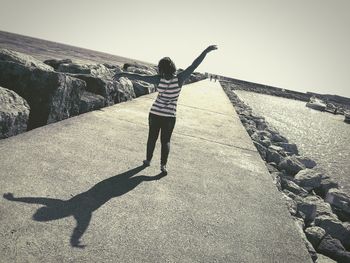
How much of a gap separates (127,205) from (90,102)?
3.51 m

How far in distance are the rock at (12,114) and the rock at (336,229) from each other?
4242mm

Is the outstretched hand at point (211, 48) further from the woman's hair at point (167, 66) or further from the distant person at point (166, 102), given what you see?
the woman's hair at point (167, 66)

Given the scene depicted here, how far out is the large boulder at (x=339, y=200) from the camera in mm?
5676

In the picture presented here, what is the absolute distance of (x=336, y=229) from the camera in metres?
4.29

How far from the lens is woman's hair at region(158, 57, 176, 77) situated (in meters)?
3.70

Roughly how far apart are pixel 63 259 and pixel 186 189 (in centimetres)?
169

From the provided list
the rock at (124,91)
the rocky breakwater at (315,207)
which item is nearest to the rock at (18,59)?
the rock at (124,91)

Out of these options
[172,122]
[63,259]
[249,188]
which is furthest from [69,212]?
[249,188]

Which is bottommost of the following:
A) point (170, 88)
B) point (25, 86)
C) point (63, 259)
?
point (63, 259)

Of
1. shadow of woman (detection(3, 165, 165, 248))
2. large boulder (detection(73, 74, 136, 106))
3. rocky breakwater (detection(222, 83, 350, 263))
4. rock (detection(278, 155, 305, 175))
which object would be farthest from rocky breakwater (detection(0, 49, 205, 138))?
rock (detection(278, 155, 305, 175))

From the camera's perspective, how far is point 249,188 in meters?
3.79

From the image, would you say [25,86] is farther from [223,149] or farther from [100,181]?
[223,149]

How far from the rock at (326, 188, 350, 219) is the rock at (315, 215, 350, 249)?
1.38m

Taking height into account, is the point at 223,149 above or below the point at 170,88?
below
